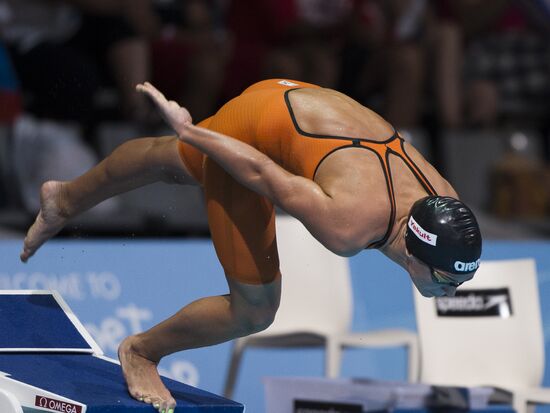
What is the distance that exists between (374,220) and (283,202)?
0.98 ft

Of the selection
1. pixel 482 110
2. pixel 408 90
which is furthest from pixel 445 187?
pixel 482 110

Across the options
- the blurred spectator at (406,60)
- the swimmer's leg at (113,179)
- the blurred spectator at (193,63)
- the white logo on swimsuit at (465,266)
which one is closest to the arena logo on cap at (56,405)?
the swimmer's leg at (113,179)

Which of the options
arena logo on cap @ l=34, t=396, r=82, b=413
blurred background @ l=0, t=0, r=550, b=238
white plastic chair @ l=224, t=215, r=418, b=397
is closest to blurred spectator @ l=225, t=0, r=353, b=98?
blurred background @ l=0, t=0, r=550, b=238

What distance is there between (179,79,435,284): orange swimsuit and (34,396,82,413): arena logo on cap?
79 centimetres

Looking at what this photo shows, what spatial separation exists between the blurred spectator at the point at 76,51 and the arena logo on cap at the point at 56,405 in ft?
11.9

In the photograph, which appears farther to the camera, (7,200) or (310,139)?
(7,200)

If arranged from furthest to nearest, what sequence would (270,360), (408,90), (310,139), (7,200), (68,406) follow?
(408,90) → (7,200) → (270,360) → (310,139) → (68,406)

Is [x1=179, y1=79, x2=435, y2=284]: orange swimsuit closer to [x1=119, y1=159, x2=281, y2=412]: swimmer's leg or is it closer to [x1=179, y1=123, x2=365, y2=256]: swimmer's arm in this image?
[x1=119, y1=159, x2=281, y2=412]: swimmer's leg

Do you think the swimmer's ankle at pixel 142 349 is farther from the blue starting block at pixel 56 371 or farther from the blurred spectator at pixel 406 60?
the blurred spectator at pixel 406 60

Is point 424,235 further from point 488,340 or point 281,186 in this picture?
point 488,340

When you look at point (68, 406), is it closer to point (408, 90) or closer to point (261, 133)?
point (261, 133)

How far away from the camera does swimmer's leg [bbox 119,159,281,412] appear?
4020 millimetres

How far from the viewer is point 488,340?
5516 millimetres

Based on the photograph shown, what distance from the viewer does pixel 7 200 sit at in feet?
24.3
